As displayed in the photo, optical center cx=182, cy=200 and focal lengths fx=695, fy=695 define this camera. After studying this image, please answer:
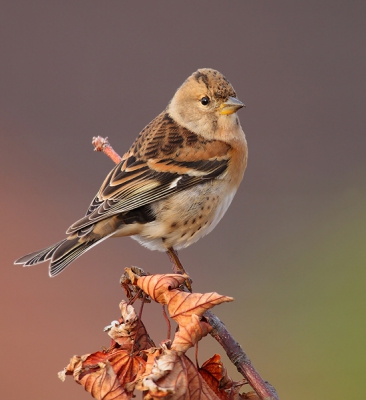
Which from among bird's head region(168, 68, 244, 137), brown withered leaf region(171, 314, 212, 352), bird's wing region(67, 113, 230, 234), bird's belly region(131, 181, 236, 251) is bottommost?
brown withered leaf region(171, 314, 212, 352)

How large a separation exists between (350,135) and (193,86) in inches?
141

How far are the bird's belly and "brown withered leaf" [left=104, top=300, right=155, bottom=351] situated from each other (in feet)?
3.67

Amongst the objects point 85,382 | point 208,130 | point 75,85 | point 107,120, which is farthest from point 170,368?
point 75,85

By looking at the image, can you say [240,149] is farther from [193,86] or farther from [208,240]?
[208,240]

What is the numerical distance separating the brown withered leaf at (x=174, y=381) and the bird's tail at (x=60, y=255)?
114 cm

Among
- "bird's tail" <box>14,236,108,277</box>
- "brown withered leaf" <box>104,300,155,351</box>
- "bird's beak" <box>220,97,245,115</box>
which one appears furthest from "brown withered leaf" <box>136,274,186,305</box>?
"bird's beak" <box>220,97,245,115</box>

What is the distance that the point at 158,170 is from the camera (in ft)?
11.0

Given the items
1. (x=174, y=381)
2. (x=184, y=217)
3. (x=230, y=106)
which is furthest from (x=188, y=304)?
(x=230, y=106)

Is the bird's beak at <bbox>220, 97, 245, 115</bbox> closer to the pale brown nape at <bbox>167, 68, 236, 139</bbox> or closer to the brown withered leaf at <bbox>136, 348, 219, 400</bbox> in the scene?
the pale brown nape at <bbox>167, 68, 236, 139</bbox>

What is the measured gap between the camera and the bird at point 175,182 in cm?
322

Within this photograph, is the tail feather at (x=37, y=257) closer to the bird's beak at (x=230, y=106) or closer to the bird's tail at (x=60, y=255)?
the bird's tail at (x=60, y=255)

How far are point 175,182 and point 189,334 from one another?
1.49 m

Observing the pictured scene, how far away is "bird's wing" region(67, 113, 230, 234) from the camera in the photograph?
3.28 meters

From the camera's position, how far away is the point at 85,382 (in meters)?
2.04
